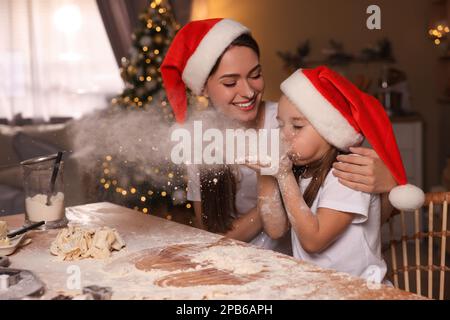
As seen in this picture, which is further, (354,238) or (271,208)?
(271,208)

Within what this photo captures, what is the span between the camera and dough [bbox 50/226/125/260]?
4.16ft

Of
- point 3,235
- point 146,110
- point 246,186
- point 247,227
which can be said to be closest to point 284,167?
point 247,227

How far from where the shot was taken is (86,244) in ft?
4.22

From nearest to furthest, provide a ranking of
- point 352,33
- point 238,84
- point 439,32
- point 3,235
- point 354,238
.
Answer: point 3,235 < point 354,238 < point 238,84 < point 439,32 < point 352,33

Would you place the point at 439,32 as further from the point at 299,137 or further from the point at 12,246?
the point at 12,246

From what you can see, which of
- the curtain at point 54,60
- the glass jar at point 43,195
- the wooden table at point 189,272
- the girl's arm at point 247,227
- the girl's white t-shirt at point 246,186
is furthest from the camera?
the curtain at point 54,60

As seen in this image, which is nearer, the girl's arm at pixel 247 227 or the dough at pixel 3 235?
the dough at pixel 3 235

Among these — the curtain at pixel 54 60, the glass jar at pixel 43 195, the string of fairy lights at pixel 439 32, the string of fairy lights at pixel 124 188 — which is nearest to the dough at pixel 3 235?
the glass jar at pixel 43 195

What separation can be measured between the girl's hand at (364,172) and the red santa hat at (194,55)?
1.81 ft

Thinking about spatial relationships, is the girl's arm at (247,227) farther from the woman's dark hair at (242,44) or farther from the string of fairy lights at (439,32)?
the string of fairy lights at (439,32)

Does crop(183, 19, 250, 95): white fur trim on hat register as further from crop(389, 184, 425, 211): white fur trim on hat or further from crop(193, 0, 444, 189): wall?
crop(193, 0, 444, 189): wall

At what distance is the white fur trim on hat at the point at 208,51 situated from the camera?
1839mm

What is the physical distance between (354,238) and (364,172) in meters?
0.17
